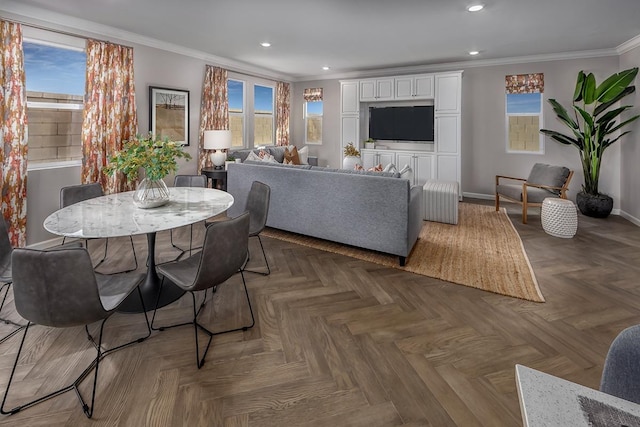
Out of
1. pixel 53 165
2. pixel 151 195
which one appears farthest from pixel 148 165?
pixel 53 165

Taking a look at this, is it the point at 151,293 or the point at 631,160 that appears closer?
the point at 151,293

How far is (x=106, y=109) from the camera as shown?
4406 mm

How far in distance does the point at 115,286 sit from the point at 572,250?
4.41 metres

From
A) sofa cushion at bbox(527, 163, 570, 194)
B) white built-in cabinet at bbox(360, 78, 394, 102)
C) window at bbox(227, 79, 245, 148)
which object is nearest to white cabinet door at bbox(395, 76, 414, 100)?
white built-in cabinet at bbox(360, 78, 394, 102)

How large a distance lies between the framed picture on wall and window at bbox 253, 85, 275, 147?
1943mm

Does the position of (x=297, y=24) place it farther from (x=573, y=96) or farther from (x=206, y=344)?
(x=573, y=96)

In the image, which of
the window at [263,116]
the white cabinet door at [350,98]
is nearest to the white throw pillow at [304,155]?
the window at [263,116]

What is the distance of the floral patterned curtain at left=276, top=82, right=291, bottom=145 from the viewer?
7.94 meters

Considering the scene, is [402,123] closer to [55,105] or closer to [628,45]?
[628,45]

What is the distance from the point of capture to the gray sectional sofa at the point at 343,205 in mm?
3420

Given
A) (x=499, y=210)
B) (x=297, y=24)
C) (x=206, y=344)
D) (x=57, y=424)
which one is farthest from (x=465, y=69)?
(x=57, y=424)

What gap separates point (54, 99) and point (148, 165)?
259 centimetres

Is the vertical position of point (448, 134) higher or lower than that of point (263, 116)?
lower

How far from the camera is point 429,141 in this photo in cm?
688
